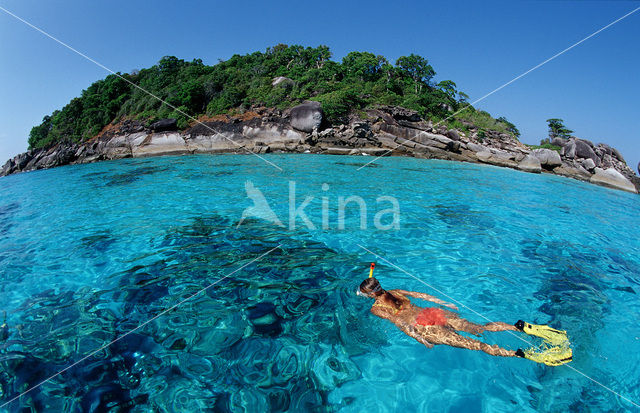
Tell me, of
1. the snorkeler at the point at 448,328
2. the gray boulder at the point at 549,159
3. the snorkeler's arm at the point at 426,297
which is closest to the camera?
the snorkeler at the point at 448,328

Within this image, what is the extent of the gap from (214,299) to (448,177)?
48.1ft

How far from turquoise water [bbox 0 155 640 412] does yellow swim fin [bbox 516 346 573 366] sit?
10cm

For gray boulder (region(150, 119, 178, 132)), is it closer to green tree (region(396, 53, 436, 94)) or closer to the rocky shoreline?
the rocky shoreline

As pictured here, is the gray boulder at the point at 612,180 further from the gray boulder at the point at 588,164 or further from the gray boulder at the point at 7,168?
the gray boulder at the point at 7,168

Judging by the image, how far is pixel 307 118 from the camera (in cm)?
2661

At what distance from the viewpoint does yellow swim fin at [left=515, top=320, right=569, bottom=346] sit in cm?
333

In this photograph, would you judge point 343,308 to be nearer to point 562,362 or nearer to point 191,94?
point 562,362

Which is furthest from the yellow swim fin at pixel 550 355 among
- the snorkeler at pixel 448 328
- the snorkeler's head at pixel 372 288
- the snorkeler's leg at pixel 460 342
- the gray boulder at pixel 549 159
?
the gray boulder at pixel 549 159

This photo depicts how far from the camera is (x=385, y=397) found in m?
2.74

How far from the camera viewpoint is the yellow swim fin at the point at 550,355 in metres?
3.06

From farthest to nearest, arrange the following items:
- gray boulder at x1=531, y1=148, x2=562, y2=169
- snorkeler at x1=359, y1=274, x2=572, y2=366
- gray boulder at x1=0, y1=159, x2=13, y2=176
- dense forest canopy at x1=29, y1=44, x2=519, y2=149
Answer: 1. dense forest canopy at x1=29, y1=44, x2=519, y2=149
2. gray boulder at x1=0, y1=159, x2=13, y2=176
3. gray boulder at x1=531, y1=148, x2=562, y2=169
4. snorkeler at x1=359, y1=274, x2=572, y2=366

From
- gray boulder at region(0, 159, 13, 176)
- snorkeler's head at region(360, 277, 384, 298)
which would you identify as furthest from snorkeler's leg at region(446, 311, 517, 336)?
gray boulder at region(0, 159, 13, 176)

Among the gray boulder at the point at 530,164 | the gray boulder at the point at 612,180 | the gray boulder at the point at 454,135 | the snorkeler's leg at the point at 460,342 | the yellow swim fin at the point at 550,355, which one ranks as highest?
the gray boulder at the point at 454,135

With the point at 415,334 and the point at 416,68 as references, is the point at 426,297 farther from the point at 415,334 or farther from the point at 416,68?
the point at 416,68
